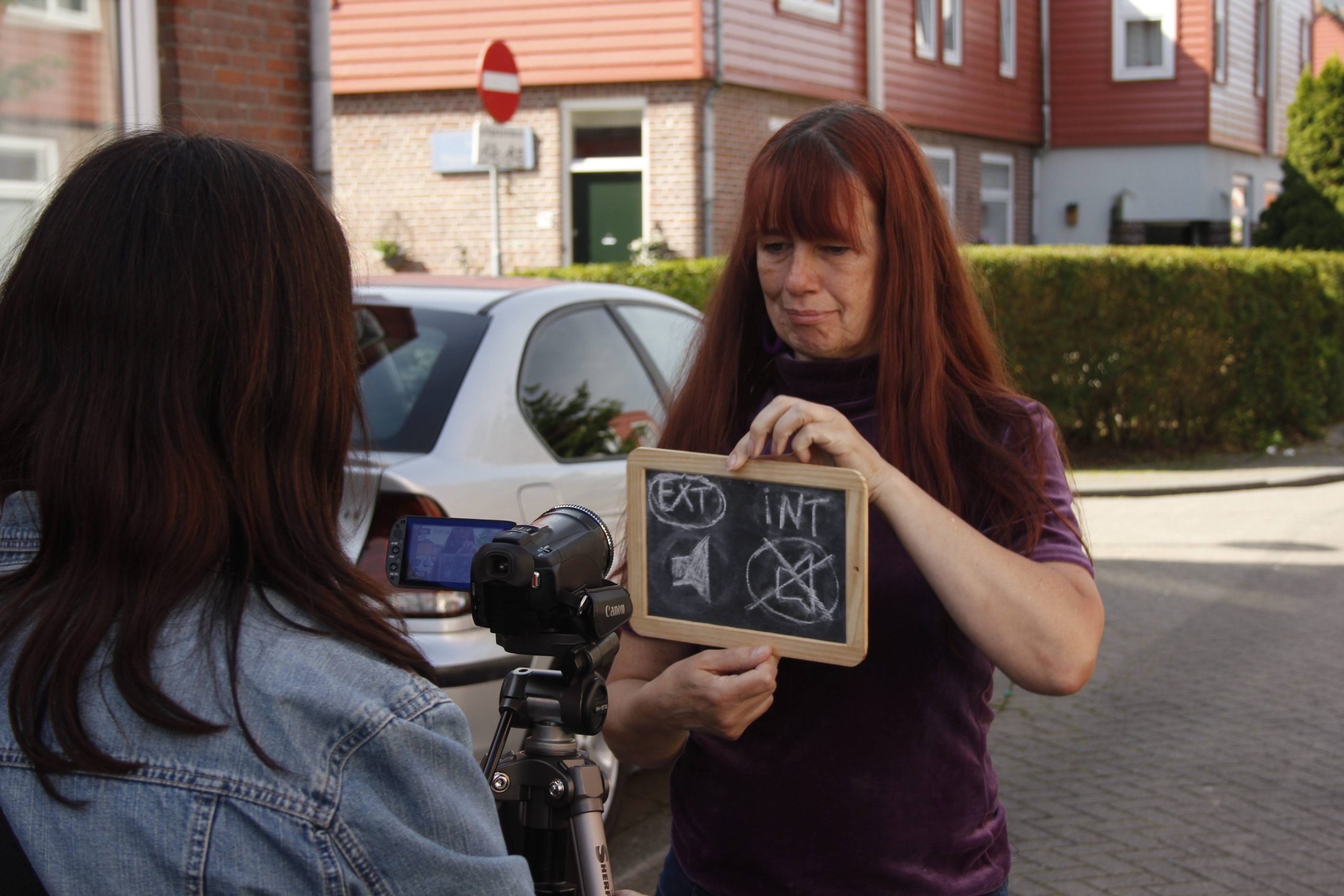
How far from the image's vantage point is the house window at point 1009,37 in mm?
24266

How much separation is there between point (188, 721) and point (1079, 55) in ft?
88.1

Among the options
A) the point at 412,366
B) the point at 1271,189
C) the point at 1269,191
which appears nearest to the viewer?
the point at 412,366

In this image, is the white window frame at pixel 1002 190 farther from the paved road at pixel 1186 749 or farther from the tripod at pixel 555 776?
the tripod at pixel 555 776

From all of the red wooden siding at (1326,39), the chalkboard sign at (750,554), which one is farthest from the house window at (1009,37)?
the chalkboard sign at (750,554)

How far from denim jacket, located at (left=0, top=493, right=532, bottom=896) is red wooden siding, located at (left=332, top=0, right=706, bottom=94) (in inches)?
624

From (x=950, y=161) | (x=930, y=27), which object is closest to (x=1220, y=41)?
(x=950, y=161)

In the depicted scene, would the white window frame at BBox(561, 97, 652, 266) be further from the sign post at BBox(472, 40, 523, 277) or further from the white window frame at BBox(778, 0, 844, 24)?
the sign post at BBox(472, 40, 523, 277)

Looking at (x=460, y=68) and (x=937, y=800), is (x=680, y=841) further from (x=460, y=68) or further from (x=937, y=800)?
(x=460, y=68)

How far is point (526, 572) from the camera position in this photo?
134 cm

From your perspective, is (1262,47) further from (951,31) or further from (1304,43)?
(951,31)

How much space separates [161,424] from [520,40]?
1696 cm

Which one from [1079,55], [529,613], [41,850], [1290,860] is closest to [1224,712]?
[1290,860]

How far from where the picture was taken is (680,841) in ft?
6.82

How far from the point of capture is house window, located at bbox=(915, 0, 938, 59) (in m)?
21.4
